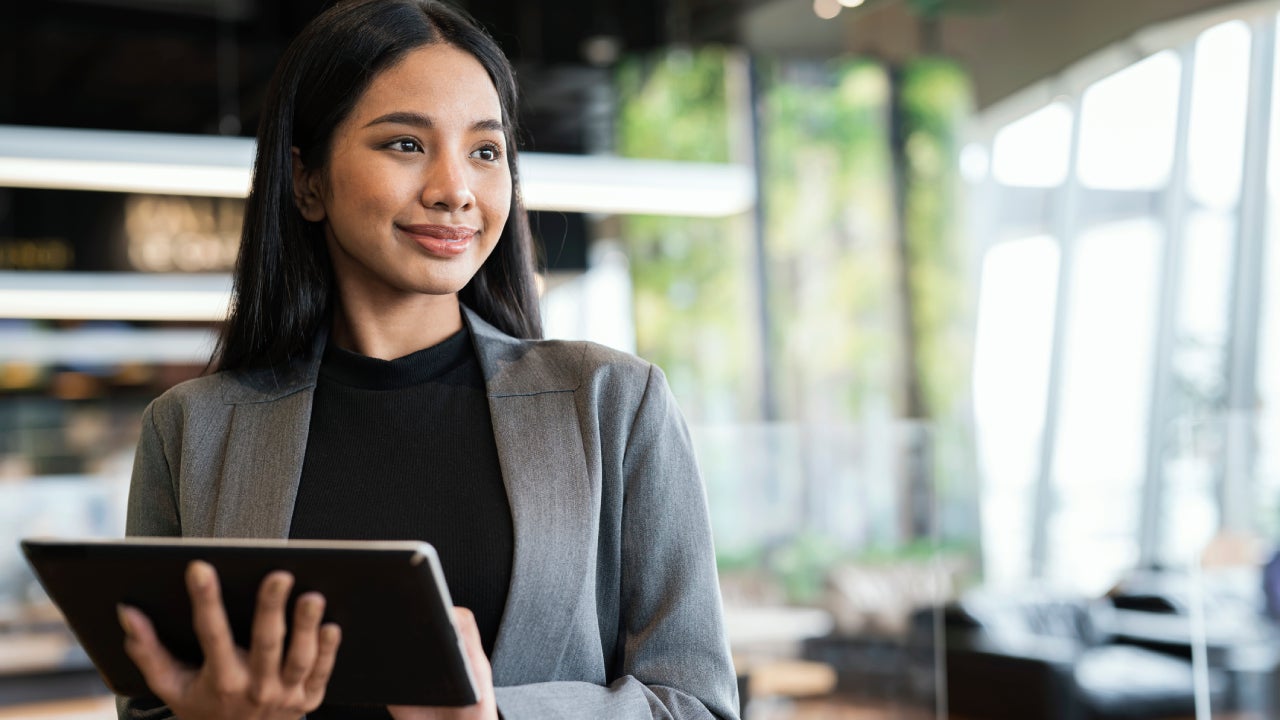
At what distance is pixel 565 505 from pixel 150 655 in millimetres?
403

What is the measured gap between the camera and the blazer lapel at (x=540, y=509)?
1284 mm

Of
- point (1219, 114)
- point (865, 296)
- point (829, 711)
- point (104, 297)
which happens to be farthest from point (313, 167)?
point (865, 296)

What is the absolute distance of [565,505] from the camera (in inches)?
52.1

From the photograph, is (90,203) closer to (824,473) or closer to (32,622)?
(32,622)

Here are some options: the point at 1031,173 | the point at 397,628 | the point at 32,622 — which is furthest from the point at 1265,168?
the point at 397,628

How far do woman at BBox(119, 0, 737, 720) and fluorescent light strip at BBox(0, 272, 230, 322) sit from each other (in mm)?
A: 3893

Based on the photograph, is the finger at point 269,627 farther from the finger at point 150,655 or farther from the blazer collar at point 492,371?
the blazer collar at point 492,371

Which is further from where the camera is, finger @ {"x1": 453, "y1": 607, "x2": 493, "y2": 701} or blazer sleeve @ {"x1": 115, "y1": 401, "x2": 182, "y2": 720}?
blazer sleeve @ {"x1": 115, "y1": 401, "x2": 182, "y2": 720}

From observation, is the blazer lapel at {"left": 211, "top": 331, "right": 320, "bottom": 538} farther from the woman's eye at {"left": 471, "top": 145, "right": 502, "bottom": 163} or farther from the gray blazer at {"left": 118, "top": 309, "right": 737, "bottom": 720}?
the woman's eye at {"left": 471, "top": 145, "right": 502, "bottom": 163}

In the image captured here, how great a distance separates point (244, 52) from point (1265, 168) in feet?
17.4

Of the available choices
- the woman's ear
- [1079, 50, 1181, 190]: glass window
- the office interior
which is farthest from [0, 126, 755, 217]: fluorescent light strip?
[1079, 50, 1181, 190]: glass window

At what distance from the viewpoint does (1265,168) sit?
21.9 feet

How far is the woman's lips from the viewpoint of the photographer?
4.37 ft

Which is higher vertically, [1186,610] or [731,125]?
[731,125]
